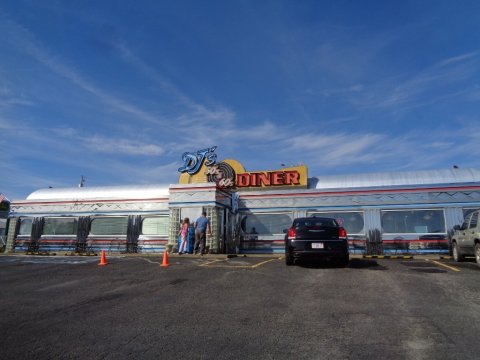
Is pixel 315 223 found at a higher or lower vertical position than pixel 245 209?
lower

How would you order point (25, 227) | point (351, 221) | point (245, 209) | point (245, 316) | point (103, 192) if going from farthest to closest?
point (25, 227) < point (103, 192) < point (245, 209) < point (351, 221) < point (245, 316)

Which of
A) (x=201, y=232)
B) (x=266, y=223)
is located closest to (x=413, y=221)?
(x=266, y=223)

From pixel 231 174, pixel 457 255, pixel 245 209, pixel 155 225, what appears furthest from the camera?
pixel 231 174

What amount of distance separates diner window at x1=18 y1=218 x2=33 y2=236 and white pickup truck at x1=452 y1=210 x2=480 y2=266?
84.7 feet

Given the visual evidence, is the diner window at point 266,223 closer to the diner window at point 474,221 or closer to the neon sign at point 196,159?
the neon sign at point 196,159

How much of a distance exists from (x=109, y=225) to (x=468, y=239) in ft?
66.1

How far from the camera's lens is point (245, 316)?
18.9 ft

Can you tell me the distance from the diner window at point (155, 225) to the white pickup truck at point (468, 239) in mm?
15418

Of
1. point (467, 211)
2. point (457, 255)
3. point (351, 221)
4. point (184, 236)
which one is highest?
point (467, 211)

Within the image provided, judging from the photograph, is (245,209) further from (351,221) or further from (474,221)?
(474,221)

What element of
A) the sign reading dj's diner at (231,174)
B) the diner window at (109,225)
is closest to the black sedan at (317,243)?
the sign reading dj's diner at (231,174)

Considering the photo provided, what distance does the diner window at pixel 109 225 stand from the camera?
78.7 ft

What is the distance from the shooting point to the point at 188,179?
26969mm

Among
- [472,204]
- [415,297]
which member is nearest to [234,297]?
[415,297]
